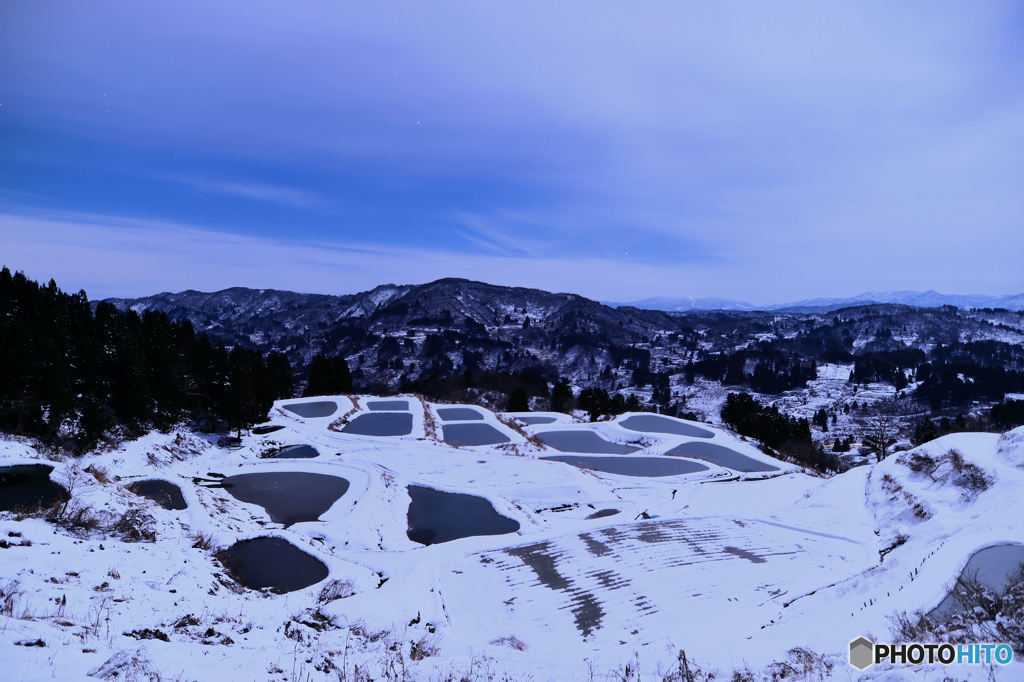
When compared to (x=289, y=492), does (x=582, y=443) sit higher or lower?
lower

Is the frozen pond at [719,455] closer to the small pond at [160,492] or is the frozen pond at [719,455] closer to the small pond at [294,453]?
the small pond at [294,453]

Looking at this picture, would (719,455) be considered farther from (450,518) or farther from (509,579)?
(509,579)

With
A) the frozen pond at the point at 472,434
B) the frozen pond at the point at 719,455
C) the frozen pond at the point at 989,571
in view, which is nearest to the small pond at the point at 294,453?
the frozen pond at the point at 472,434

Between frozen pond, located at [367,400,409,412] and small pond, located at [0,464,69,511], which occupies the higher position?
small pond, located at [0,464,69,511]

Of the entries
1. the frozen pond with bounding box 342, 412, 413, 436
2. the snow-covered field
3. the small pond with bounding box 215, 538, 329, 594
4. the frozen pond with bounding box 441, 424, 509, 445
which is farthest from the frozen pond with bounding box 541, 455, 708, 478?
the small pond with bounding box 215, 538, 329, 594

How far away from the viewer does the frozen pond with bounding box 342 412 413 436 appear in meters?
38.5

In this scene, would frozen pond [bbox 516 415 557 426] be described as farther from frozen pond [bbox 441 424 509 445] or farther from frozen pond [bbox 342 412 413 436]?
frozen pond [bbox 342 412 413 436]

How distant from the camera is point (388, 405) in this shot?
4956cm

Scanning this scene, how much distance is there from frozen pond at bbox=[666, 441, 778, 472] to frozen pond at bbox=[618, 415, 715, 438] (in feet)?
12.8

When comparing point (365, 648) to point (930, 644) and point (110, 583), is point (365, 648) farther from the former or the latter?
point (930, 644)

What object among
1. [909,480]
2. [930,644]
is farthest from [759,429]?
[930,644]

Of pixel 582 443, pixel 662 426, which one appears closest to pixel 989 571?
pixel 582 443

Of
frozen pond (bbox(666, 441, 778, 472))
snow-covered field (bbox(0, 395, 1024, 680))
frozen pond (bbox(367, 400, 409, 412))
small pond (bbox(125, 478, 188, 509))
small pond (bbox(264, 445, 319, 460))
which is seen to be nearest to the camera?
snow-covered field (bbox(0, 395, 1024, 680))

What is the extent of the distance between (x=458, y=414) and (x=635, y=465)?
69.5ft
